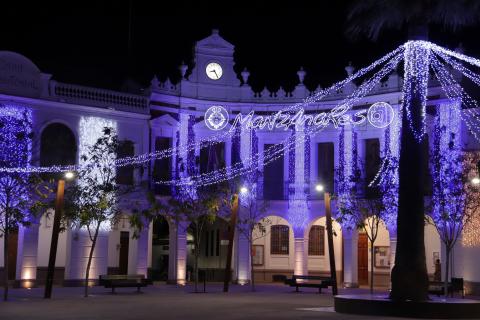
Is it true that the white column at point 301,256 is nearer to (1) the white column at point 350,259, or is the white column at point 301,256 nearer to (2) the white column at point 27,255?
(1) the white column at point 350,259

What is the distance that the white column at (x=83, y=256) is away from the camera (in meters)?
35.5

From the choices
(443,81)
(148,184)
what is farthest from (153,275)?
(443,81)

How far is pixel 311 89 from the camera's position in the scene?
140ft

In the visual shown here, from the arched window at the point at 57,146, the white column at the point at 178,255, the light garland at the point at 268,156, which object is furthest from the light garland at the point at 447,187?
the arched window at the point at 57,146

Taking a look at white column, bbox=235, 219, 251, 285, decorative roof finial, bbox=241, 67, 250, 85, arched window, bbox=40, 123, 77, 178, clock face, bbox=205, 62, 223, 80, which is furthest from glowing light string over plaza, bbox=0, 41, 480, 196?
white column, bbox=235, 219, 251, 285

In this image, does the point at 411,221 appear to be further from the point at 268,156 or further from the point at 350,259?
the point at 268,156

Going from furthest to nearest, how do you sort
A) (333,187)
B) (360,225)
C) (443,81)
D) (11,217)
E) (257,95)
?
(257,95)
(333,187)
(443,81)
(360,225)
(11,217)

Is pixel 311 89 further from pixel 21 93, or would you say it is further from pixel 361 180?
pixel 21 93

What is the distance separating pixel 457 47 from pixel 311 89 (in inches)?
359

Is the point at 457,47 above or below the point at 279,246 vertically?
above

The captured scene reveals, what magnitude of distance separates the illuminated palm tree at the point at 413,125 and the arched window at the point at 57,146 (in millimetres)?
15661

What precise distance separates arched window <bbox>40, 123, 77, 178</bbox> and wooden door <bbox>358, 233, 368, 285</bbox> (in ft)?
53.0

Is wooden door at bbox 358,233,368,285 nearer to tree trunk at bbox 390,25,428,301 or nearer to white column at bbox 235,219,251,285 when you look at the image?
white column at bbox 235,219,251,285

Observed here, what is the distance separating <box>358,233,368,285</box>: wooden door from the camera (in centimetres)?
4125
